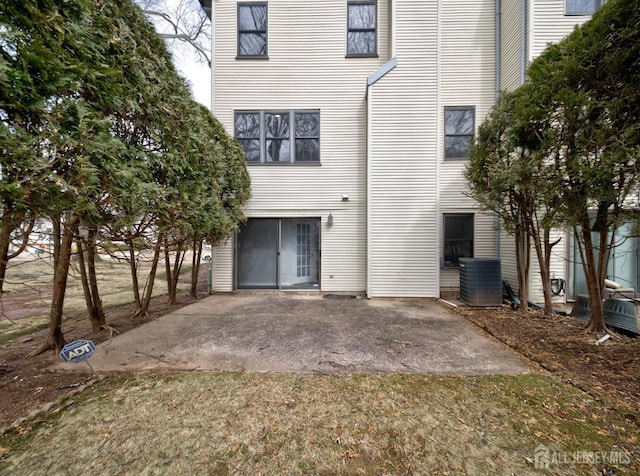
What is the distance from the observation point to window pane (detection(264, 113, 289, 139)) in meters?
7.06

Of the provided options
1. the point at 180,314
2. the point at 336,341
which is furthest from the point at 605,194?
the point at 180,314

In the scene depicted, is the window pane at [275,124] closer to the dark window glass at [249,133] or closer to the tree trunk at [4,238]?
the dark window glass at [249,133]

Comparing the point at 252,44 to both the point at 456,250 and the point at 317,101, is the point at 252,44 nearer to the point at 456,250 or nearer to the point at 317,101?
the point at 317,101

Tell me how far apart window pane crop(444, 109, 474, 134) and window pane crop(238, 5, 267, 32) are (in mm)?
5873

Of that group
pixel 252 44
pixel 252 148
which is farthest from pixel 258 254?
pixel 252 44

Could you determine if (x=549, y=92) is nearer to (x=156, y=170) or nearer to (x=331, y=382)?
(x=331, y=382)

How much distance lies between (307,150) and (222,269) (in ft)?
13.6

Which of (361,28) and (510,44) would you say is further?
(361,28)

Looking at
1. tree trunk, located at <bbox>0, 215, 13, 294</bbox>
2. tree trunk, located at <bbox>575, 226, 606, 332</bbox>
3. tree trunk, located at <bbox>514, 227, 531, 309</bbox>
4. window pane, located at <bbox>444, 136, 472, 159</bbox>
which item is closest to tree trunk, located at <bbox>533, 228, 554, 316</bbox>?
tree trunk, located at <bbox>514, 227, 531, 309</bbox>

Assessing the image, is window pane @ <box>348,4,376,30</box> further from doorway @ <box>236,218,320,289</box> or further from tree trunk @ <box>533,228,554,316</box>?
tree trunk @ <box>533,228,554,316</box>

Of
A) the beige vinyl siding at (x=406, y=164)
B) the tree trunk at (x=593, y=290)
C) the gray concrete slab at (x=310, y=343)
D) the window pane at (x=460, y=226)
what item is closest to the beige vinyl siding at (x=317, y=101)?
the beige vinyl siding at (x=406, y=164)

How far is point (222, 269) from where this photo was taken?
22.5ft

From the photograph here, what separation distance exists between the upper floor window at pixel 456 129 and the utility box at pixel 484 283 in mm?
3219

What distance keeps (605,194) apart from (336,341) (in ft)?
13.1
